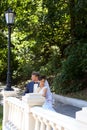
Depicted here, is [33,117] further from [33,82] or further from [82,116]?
[33,82]

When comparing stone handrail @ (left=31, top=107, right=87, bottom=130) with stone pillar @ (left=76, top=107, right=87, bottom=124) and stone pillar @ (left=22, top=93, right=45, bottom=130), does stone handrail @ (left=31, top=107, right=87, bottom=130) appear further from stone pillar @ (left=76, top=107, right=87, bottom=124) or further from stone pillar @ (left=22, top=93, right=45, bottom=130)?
stone pillar @ (left=22, top=93, right=45, bottom=130)

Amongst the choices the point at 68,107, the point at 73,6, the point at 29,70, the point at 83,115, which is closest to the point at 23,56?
the point at 29,70

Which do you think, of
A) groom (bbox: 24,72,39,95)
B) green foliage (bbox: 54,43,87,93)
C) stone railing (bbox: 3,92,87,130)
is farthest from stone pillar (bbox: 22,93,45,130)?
green foliage (bbox: 54,43,87,93)

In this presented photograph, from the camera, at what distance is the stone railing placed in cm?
411

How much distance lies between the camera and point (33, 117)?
20.4 ft

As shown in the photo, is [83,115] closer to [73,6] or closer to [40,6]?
[73,6]

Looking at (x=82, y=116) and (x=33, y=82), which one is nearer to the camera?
(x=82, y=116)

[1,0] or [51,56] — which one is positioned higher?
[1,0]

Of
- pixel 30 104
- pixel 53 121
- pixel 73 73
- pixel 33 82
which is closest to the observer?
pixel 53 121

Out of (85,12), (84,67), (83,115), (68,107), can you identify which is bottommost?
(68,107)

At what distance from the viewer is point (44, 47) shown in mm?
25312

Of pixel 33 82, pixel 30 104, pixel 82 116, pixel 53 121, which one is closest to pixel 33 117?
pixel 30 104

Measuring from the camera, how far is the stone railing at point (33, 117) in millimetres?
4113

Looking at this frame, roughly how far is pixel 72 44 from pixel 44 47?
13.0ft
